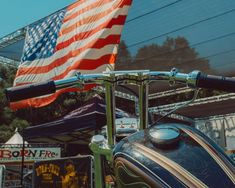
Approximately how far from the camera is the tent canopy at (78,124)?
625cm

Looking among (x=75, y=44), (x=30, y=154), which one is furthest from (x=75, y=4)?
(x=30, y=154)

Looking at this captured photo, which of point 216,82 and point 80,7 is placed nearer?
point 216,82

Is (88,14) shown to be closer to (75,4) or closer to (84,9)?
A: (84,9)

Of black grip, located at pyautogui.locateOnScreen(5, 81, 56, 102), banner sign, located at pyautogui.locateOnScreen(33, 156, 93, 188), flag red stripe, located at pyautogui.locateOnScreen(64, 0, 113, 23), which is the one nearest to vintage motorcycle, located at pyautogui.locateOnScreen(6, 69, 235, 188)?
black grip, located at pyautogui.locateOnScreen(5, 81, 56, 102)

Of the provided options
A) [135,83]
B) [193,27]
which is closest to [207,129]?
[193,27]

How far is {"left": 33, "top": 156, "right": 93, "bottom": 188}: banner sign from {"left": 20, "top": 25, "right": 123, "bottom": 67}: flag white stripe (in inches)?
108

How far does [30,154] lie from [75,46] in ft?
11.4

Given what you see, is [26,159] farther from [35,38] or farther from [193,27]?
[193,27]

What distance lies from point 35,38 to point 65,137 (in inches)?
105

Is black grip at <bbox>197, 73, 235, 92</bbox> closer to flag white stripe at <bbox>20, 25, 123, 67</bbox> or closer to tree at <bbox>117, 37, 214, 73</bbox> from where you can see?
flag white stripe at <bbox>20, 25, 123, 67</bbox>

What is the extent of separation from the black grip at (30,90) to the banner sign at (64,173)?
3240 millimetres

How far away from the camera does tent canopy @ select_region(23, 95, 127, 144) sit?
6.25m

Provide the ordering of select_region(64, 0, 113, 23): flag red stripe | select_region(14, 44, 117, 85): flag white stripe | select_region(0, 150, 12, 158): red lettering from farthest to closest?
select_region(0, 150, 12, 158): red lettering → select_region(64, 0, 113, 23): flag red stripe → select_region(14, 44, 117, 85): flag white stripe

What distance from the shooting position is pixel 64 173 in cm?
520
